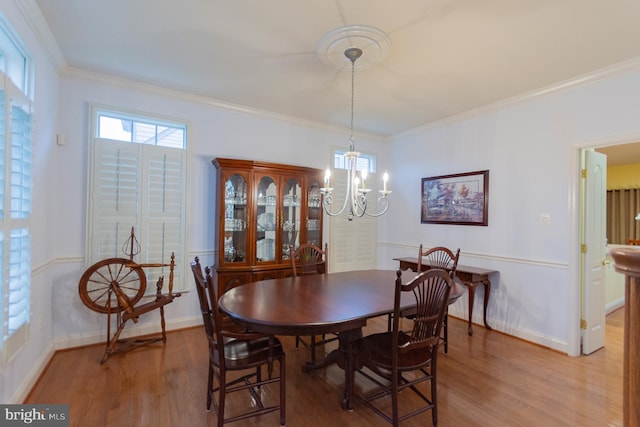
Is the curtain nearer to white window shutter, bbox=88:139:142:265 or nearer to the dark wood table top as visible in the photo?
the dark wood table top

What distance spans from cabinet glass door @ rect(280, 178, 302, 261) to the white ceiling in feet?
3.44

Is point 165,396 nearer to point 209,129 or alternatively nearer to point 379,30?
point 209,129

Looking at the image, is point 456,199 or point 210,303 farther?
point 456,199

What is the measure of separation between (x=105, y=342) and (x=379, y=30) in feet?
12.3

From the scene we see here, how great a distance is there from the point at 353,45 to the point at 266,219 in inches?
83.2

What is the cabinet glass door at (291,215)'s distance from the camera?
12.5ft

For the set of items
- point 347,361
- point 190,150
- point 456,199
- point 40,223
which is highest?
point 190,150

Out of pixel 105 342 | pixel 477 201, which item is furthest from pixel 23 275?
pixel 477 201

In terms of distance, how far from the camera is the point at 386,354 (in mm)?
1952

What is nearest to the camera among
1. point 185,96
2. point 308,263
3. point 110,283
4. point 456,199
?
point 110,283

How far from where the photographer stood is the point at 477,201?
12.6 ft

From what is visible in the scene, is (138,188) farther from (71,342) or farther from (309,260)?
(309,260)

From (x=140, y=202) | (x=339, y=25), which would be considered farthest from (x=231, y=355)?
(x=339, y=25)

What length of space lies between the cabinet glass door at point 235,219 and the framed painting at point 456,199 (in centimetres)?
255
